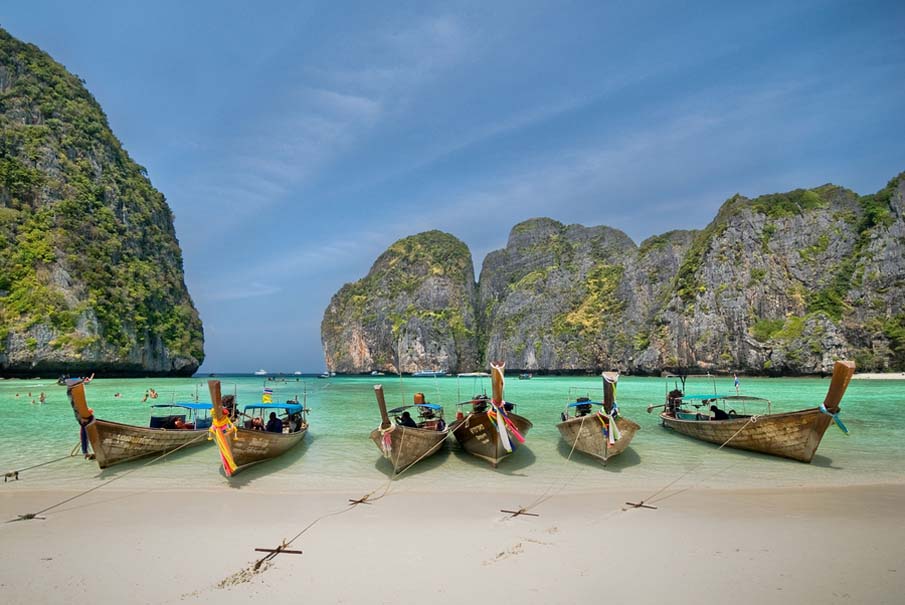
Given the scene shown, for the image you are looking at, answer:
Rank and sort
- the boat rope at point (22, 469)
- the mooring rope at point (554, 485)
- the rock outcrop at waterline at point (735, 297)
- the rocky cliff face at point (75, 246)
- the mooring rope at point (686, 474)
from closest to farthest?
the mooring rope at point (554, 485), the mooring rope at point (686, 474), the boat rope at point (22, 469), the rocky cliff face at point (75, 246), the rock outcrop at waterline at point (735, 297)

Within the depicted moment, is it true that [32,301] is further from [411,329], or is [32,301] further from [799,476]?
[411,329]

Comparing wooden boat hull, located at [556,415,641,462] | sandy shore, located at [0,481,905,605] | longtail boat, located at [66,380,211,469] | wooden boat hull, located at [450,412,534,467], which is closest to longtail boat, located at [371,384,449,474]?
wooden boat hull, located at [450,412,534,467]

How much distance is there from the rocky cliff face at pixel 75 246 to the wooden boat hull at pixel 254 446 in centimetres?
5343

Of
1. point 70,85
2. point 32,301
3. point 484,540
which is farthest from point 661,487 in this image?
point 70,85

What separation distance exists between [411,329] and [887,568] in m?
121

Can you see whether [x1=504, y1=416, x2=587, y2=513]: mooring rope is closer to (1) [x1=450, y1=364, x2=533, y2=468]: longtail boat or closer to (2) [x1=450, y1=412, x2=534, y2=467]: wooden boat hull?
(1) [x1=450, y1=364, x2=533, y2=468]: longtail boat

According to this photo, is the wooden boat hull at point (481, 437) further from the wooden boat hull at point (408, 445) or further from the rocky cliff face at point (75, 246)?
the rocky cliff face at point (75, 246)

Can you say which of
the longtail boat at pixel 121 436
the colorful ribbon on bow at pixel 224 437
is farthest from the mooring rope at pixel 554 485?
the longtail boat at pixel 121 436

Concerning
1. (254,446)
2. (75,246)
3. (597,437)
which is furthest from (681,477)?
(75,246)

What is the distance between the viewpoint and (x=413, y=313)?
129125 mm

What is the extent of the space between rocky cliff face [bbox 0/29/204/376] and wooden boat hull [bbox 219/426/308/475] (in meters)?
53.4

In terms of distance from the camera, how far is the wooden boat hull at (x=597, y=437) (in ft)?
40.2

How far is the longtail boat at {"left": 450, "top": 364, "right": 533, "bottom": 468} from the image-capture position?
11.5m

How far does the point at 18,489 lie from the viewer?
32.5ft
